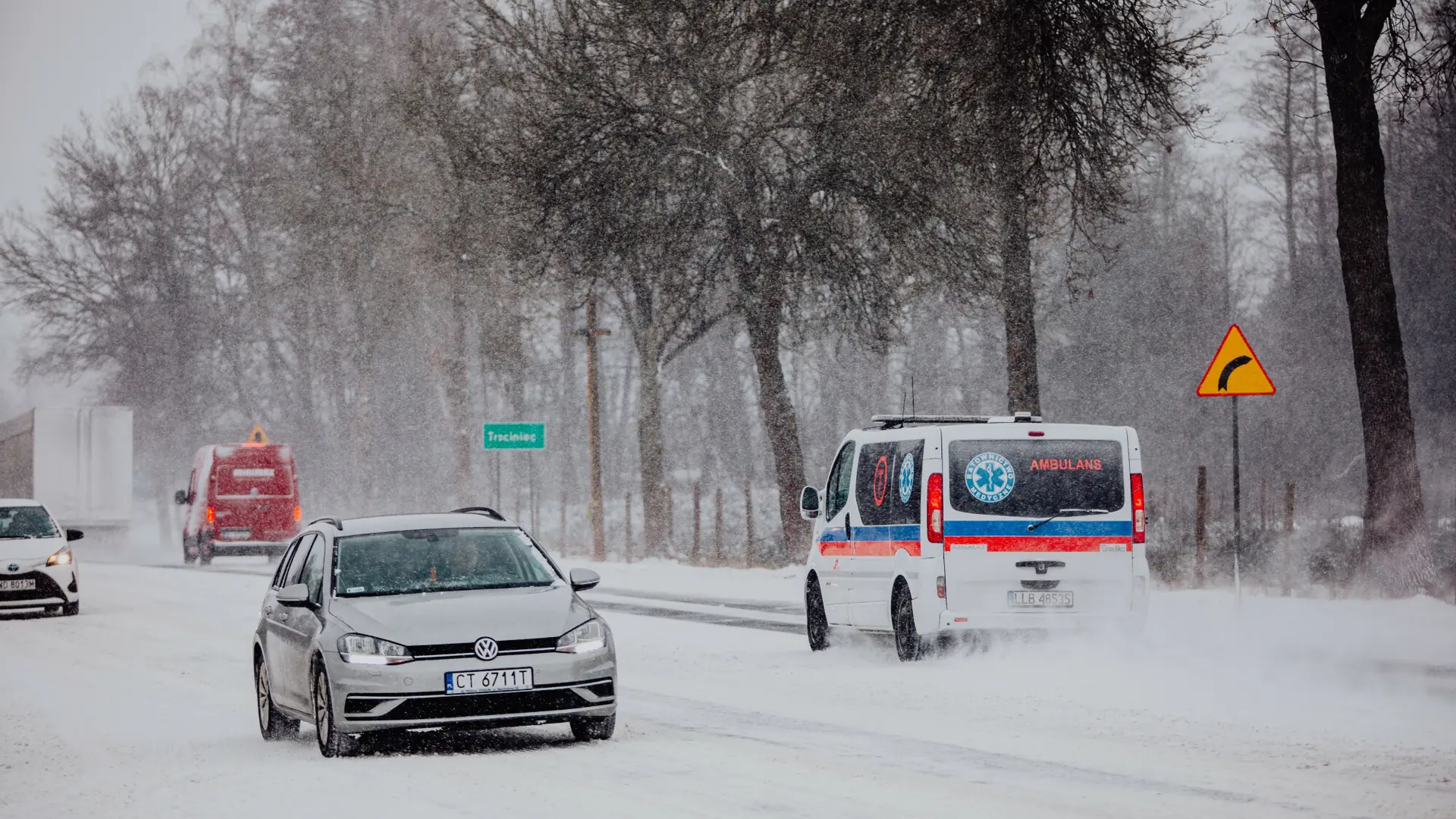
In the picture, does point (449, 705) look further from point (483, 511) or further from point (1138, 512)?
point (1138, 512)

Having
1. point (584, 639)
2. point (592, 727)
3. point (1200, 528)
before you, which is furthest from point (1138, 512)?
point (1200, 528)

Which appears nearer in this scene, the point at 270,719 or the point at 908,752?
the point at 908,752

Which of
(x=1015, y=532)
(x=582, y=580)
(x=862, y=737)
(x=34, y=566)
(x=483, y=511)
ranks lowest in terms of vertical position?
(x=862, y=737)

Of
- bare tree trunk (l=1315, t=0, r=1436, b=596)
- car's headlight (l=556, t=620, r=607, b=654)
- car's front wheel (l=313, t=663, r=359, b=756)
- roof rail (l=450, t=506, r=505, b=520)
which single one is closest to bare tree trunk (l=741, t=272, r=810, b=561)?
bare tree trunk (l=1315, t=0, r=1436, b=596)

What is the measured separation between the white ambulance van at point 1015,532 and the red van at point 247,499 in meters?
26.5

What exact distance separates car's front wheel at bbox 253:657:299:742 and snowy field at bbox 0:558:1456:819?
0.23m

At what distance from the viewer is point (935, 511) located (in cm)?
1552

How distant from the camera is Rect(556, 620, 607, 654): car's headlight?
1093 cm

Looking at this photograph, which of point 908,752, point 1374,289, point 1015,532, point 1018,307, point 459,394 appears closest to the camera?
point 908,752

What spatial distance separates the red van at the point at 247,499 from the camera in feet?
131

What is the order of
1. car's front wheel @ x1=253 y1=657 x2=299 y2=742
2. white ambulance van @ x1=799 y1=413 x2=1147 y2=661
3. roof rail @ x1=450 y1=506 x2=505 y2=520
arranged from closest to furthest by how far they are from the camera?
car's front wheel @ x1=253 y1=657 x2=299 y2=742, roof rail @ x1=450 y1=506 x2=505 y2=520, white ambulance van @ x1=799 y1=413 x2=1147 y2=661

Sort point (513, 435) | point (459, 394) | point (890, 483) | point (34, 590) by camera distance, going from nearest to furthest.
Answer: point (890, 483) < point (34, 590) < point (513, 435) < point (459, 394)

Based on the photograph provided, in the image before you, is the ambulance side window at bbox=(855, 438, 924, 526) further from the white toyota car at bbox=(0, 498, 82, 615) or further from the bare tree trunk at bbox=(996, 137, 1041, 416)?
the white toyota car at bbox=(0, 498, 82, 615)

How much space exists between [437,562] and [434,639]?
49.4 inches
